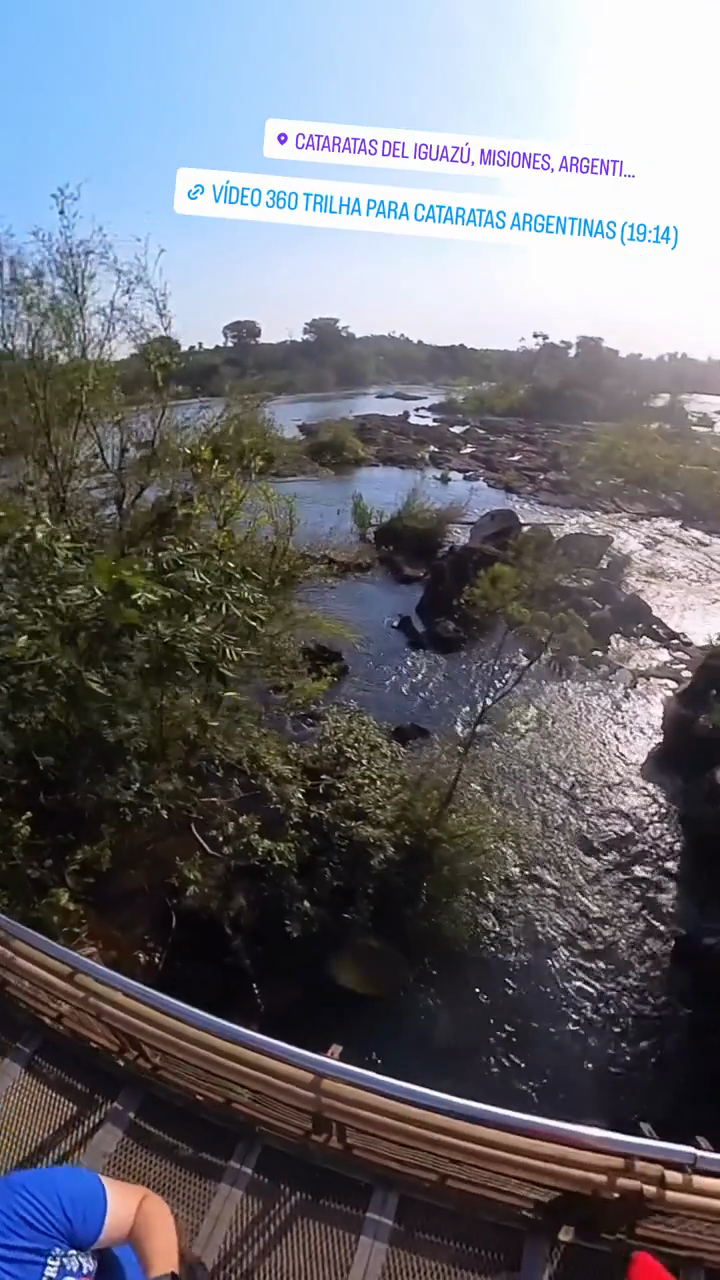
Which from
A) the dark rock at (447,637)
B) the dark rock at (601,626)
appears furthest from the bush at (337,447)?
the dark rock at (601,626)

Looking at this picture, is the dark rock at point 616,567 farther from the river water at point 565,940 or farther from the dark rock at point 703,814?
the dark rock at point 703,814

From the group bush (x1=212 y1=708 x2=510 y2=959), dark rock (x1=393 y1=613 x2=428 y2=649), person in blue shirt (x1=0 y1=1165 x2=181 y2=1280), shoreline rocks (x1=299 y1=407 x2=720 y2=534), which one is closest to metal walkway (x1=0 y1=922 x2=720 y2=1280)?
person in blue shirt (x1=0 y1=1165 x2=181 y2=1280)

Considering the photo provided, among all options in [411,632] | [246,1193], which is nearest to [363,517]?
[411,632]

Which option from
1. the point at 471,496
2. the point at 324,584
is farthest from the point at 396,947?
the point at 471,496

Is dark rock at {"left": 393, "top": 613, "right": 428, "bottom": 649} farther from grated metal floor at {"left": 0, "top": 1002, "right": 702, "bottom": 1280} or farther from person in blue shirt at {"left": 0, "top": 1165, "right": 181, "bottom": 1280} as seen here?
person in blue shirt at {"left": 0, "top": 1165, "right": 181, "bottom": 1280}

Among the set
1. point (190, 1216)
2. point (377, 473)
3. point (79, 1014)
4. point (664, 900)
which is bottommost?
point (664, 900)

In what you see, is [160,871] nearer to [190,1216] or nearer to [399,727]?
[190,1216]
